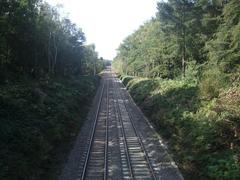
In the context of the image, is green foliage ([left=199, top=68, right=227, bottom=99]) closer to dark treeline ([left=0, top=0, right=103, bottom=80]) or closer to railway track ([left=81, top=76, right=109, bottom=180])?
railway track ([left=81, top=76, right=109, bottom=180])

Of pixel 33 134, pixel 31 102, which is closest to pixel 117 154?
pixel 33 134

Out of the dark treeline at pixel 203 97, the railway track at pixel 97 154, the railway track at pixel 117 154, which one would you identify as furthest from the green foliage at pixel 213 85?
the railway track at pixel 97 154

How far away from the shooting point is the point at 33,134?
18.2 m

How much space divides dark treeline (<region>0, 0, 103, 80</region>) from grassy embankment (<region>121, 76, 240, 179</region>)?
15417mm

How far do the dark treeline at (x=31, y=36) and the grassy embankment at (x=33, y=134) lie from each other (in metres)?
6.92

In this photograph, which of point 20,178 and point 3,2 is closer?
point 20,178

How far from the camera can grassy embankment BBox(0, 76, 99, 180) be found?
48.3 feet

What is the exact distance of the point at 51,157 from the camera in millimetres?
18375

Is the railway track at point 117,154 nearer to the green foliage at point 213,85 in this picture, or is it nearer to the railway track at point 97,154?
the railway track at point 97,154

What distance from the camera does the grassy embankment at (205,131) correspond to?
15305mm

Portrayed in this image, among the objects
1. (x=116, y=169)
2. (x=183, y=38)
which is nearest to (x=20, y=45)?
(x=183, y=38)

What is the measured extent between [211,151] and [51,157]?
835cm

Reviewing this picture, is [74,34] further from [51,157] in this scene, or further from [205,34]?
[51,157]

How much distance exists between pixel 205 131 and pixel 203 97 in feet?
19.6
